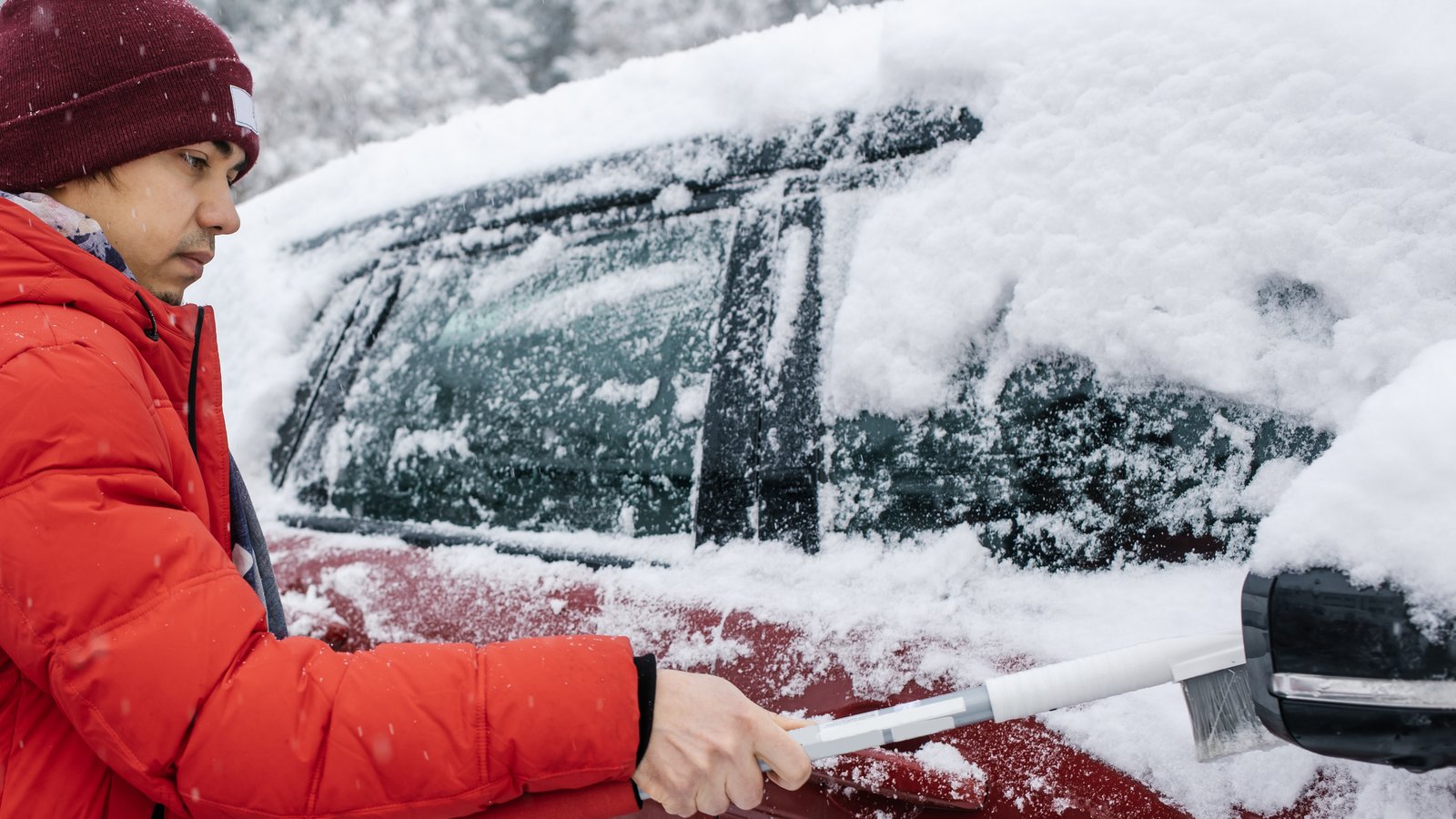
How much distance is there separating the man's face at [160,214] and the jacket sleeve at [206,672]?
0.28 metres

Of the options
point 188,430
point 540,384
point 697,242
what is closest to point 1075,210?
point 697,242

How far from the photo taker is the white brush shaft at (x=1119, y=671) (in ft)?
3.03

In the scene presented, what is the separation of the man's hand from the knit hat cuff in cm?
96

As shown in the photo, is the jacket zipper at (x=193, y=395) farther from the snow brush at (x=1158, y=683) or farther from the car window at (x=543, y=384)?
the snow brush at (x=1158, y=683)

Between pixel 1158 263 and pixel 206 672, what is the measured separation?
1.20m

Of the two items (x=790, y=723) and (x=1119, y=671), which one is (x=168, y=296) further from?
(x=1119, y=671)

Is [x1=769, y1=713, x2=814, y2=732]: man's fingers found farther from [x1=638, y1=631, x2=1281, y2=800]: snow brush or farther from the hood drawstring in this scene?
the hood drawstring

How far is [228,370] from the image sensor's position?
8.91 feet

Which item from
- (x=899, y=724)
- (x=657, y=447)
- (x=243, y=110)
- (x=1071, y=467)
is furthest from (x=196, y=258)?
(x=1071, y=467)

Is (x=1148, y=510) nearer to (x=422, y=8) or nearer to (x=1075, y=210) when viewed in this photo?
(x=1075, y=210)

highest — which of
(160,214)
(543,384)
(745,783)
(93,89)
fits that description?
(93,89)

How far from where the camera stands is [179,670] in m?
0.82

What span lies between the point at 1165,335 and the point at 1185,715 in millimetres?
464

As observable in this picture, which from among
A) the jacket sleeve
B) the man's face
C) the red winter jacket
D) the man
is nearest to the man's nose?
the man's face
